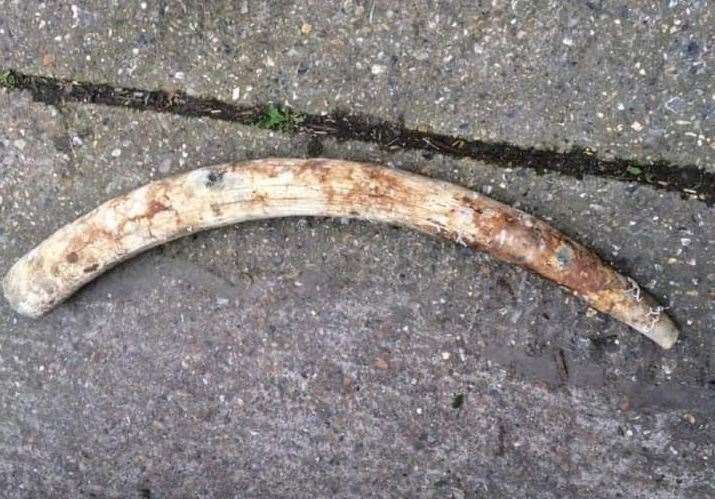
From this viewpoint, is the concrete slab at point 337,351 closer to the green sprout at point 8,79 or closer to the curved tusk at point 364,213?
the green sprout at point 8,79

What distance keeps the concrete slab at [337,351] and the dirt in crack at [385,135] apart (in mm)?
46

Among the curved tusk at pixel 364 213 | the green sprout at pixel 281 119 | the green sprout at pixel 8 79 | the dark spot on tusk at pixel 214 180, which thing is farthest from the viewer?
the green sprout at pixel 8 79

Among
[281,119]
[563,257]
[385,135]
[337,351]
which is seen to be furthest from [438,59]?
[337,351]

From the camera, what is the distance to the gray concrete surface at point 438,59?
2.37 meters

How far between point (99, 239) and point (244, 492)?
125cm

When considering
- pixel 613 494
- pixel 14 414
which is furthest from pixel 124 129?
pixel 613 494

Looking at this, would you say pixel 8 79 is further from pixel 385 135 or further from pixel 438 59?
pixel 438 59

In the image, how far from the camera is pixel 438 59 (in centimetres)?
251

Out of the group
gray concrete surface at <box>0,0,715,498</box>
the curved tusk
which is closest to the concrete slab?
gray concrete surface at <box>0,0,715,498</box>

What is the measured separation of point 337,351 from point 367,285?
31cm

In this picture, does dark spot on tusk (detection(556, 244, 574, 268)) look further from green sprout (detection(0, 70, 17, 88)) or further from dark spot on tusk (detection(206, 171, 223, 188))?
green sprout (detection(0, 70, 17, 88))

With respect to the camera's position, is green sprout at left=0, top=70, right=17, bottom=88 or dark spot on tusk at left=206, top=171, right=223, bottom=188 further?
green sprout at left=0, top=70, right=17, bottom=88

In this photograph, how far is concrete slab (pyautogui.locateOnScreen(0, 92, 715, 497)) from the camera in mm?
2502

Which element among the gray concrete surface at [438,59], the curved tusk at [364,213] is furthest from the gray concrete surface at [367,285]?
the curved tusk at [364,213]
